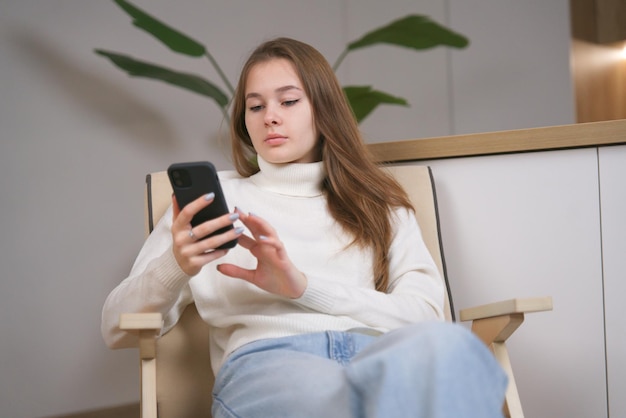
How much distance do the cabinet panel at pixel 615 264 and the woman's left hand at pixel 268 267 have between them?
767 mm

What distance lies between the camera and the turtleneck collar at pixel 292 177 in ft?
5.20

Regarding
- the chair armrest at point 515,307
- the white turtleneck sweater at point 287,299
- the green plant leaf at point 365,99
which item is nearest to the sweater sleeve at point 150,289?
the white turtleneck sweater at point 287,299

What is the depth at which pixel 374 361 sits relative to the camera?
92 centimetres

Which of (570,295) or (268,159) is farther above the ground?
(268,159)

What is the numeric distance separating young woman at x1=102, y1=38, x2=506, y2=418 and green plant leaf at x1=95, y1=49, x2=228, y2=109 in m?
0.64

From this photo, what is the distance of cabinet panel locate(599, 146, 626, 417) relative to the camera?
1.66 m

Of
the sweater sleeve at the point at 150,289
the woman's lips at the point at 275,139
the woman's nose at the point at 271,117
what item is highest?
the woman's nose at the point at 271,117

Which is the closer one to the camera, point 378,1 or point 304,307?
point 304,307

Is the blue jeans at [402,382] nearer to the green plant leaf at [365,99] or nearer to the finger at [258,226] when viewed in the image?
the finger at [258,226]

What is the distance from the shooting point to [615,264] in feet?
5.48

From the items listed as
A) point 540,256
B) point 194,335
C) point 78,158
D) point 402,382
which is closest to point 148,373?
point 194,335

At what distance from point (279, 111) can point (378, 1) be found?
6.57 feet

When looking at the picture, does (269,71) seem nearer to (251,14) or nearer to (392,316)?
(392,316)

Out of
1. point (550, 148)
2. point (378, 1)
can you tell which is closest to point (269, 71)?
point (550, 148)
